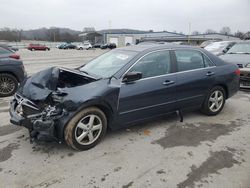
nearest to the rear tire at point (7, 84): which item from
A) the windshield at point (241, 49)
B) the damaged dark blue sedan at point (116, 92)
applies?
the damaged dark blue sedan at point (116, 92)

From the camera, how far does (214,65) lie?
4895 mm

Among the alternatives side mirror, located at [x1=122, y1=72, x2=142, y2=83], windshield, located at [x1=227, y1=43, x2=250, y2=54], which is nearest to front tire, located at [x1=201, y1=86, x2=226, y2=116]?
side mirror, located at [x1=122, y1=72, x2=142, y2=83]

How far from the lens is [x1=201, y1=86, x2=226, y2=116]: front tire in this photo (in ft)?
16.0

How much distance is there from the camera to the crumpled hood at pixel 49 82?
3.55m

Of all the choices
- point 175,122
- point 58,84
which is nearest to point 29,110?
point 58,84

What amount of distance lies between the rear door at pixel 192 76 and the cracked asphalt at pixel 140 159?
54 centimetres

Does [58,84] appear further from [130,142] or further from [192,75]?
[192,75]

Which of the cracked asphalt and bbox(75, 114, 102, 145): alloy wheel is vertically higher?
bbox(75, 114, 102, 145): alloy wheel

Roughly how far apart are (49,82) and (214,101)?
346cm

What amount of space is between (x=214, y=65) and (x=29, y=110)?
3773 mm

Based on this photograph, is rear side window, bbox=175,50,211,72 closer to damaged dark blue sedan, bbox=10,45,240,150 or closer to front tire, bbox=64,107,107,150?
damaged dark blue sedan, bbox=10,45,240,150

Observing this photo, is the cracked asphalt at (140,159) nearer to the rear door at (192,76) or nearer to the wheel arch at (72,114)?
the wheel arch at (72,114)

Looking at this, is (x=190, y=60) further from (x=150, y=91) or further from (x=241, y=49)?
(x=241, y=49)

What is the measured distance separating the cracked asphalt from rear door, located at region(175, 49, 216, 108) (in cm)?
54
